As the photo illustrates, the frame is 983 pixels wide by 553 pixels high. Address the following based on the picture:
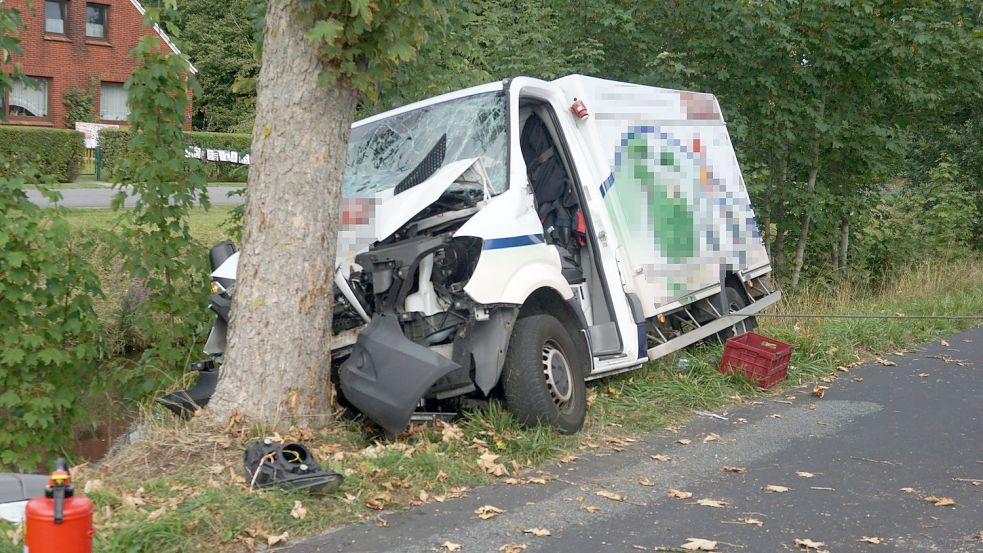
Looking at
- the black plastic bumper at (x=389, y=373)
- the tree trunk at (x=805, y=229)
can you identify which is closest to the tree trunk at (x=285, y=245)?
the black plastic bumper at (x=389, y=373)

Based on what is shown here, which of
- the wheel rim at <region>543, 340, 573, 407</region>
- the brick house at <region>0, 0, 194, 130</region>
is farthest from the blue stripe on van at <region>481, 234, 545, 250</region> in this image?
the brick house at <region>0, 0, 194, 130</region>

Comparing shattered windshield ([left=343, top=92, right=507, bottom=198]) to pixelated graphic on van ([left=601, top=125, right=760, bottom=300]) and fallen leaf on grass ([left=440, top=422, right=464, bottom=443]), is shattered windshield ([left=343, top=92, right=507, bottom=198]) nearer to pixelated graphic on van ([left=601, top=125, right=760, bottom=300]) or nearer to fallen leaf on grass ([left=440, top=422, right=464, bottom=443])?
pixelated graphic on van ([left=601, top=125, right=760, bottom=300])

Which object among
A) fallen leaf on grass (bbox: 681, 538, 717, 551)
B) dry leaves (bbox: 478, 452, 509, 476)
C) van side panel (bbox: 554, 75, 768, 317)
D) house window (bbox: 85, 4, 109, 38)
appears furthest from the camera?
house window (bbox: 85, 4, 109, 38)

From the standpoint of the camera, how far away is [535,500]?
18.9ft

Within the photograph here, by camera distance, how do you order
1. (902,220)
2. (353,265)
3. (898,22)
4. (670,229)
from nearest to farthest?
(353,265)
(670,229)
(898,22)
(902,220)

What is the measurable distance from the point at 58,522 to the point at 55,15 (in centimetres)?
3750

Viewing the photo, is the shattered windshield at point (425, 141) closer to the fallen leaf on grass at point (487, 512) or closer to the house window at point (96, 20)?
the fallen leaf on grass at point (487, 512)

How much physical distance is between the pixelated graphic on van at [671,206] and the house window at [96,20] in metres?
33.5

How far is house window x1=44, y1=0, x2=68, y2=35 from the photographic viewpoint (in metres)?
36.4

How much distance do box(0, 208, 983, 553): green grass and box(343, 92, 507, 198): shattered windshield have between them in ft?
5.78

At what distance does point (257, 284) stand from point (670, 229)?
152 inches

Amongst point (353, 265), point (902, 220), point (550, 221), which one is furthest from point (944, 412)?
point (902, 220)

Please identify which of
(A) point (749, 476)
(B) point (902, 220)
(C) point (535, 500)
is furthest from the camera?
(B) point (902, 220)

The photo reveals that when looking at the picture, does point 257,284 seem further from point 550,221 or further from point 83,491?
point 550,221
